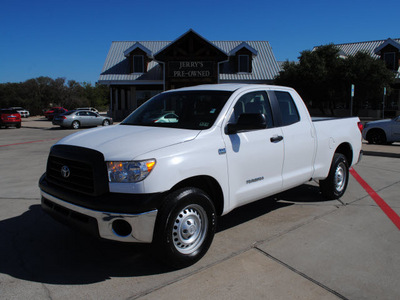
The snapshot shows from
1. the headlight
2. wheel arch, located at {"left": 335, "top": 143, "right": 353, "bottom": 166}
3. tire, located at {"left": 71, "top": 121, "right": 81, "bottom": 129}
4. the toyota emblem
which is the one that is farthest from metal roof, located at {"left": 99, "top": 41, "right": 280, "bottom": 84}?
the headlight

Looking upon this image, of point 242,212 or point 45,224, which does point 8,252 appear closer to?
point 45,224

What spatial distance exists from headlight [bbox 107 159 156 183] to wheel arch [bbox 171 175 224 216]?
58cm

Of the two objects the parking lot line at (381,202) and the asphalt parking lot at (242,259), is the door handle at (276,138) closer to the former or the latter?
the asphalt parking lot at (242,259)

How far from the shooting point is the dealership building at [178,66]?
2581cm

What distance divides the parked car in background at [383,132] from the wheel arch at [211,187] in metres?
11.9

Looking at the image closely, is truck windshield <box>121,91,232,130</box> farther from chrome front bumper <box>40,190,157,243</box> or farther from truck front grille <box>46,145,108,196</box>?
chrome front bumper <box>40,190,157,243</box>

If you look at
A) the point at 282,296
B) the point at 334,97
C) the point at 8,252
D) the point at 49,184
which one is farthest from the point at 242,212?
the point at 334,97

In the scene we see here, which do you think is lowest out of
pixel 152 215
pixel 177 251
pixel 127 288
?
pixel 127 288

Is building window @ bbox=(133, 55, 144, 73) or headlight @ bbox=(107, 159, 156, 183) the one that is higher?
building window @ bbox=(133, 55, 144, 73)

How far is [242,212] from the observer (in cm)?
532

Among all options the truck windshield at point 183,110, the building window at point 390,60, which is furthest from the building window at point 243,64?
the truck windshield at point 183,110

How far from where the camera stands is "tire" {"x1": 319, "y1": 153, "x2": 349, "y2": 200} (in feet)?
18.7

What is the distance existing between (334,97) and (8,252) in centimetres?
2949

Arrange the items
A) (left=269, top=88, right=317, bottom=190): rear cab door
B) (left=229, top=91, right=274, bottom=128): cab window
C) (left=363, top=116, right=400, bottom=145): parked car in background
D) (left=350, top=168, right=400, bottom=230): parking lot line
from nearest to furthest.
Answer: (left=229, top=91, right=274, bottom=128): cab window → (left=269, top=88, right=317, bottom=190): rear cab door → (left=350, top=168, right=400, bottom=230): parking lot line → (left=363, top=116, right=400, bottom=145): parked car in background
